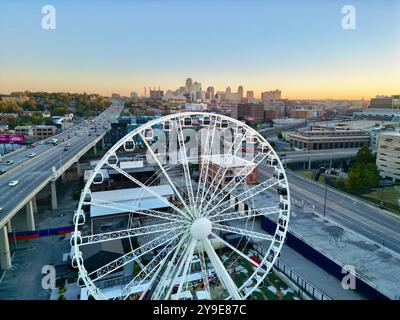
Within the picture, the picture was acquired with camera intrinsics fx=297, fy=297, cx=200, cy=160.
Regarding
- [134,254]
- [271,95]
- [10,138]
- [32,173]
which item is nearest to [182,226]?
[134,254]

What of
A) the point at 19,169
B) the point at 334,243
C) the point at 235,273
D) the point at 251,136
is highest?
the point at 251,136

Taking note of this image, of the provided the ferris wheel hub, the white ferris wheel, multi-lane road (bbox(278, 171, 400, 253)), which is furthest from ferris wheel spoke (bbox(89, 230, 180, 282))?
multi-lane road (bbox(278, 171, 400, 253))

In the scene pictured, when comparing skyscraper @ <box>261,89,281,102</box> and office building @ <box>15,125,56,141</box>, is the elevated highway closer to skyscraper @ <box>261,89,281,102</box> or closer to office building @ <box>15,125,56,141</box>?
office building @ <box>15,125,56,141</box>

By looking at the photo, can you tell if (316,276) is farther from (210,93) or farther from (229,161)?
(210,93)

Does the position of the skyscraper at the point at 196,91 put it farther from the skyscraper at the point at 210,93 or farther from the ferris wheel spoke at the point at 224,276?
the ferris wheel spoke at the point at 224,276

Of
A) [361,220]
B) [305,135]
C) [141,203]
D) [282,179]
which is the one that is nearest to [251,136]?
[282,179]

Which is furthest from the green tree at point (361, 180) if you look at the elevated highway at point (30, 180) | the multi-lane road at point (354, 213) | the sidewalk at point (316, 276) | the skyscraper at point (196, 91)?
the skyscraper at point (196, 91)
